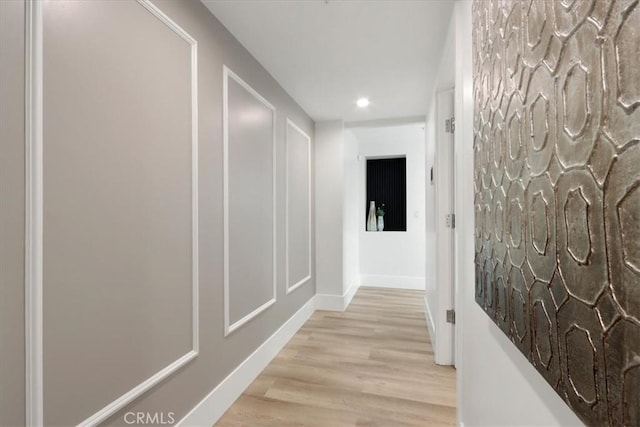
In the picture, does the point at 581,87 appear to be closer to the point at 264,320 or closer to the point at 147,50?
the point at 147,50

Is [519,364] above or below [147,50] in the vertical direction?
below

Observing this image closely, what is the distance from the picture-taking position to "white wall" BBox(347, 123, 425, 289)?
4.60 meters

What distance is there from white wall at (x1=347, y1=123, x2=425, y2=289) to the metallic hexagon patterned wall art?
3.81 meters

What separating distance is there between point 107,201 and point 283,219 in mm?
1638

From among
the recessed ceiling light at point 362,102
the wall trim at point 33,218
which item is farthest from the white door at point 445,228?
the wall trim at point 33,218

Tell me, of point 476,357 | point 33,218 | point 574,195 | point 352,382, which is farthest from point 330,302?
point 574,195

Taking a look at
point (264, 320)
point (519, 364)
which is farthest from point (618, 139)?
point (264, 320)

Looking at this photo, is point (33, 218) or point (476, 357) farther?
point (476, 357)

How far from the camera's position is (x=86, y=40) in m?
0.99

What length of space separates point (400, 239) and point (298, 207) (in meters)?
2.34

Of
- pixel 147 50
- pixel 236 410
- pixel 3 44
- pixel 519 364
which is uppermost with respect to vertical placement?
pixel 147 50

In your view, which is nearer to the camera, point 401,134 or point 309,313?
point 309,313

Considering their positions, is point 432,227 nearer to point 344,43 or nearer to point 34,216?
point 344,43

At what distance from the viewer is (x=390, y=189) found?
499cm
